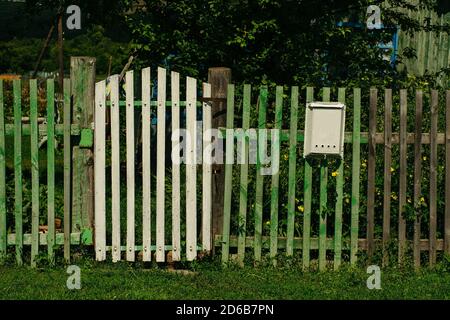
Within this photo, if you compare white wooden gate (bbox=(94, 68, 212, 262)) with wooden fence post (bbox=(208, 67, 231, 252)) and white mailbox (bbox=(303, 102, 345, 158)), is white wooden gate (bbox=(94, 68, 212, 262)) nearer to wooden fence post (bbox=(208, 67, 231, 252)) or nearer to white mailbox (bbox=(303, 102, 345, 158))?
wooden fence post (bbox=(208, 67, 231, 252))

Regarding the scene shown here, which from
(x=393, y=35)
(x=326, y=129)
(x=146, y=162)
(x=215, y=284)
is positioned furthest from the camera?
(x=393, y=35)

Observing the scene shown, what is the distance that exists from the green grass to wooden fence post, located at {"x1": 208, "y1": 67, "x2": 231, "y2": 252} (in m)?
0.44

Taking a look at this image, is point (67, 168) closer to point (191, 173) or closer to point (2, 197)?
point (2, 197)

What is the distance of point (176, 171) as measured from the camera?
739 centimetres

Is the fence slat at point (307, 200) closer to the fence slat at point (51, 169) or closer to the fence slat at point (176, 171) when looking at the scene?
the fence slat at point (176, 171)

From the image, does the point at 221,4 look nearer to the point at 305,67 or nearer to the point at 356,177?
the point at 305,67

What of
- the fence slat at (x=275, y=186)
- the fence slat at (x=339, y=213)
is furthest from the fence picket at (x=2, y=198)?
the fence slat at (x=339, y=213)

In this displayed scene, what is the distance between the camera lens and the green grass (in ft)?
21.4

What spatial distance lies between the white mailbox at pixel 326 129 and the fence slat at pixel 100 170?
1793 mm

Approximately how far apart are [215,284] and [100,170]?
1455mm

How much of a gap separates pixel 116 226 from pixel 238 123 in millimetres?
2464

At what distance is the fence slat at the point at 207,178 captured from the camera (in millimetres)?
7438

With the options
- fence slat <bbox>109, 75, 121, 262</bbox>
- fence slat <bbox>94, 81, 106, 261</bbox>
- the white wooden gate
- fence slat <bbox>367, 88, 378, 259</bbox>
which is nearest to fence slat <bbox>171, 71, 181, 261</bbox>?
the white wooden gate

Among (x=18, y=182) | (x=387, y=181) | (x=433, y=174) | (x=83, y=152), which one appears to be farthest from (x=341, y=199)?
(x=18, y=182)
